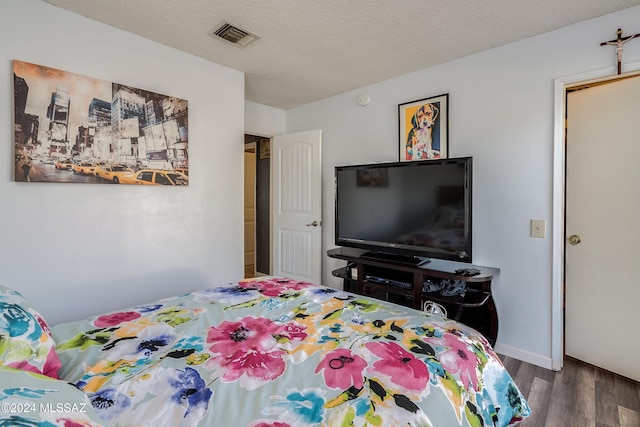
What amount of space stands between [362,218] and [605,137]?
1854 mm

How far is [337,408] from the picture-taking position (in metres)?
0.79

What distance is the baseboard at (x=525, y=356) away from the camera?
225cm

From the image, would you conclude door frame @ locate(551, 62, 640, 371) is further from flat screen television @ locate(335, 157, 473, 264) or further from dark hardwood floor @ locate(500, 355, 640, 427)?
flat screen television @ locate(335, 157, 473, 264)

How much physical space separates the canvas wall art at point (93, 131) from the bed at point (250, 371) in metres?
1.23

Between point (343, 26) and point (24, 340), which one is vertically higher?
point (343, 26)

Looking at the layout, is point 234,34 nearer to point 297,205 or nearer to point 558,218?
point 297,205

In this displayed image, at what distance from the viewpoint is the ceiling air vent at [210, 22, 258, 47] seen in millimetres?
2201

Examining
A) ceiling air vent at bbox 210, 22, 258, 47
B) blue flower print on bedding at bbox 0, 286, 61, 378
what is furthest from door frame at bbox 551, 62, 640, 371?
blue flower print on bedding at bbox 0, 286, 61, 378

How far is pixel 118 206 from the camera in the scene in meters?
2.29

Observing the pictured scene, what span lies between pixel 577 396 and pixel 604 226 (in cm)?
114

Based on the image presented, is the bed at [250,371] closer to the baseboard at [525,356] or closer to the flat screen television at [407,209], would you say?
the flat screen television at [407,209]

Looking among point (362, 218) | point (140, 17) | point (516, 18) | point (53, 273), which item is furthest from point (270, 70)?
point (53, 273)

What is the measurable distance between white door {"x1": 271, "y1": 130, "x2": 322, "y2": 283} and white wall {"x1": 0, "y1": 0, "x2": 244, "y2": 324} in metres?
0.78

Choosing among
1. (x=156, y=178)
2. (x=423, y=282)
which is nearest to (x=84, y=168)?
(x=156, y=178)
